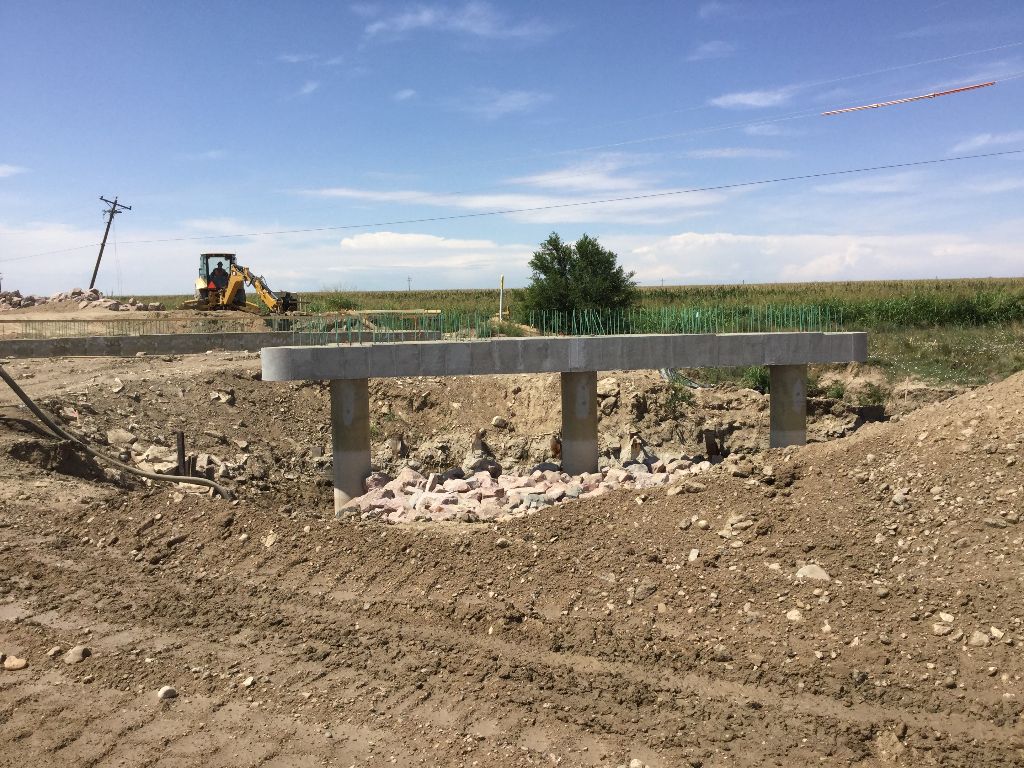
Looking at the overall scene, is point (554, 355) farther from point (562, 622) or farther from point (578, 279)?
point (578, 279)

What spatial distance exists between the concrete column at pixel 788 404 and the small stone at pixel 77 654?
Answer: 522 inches

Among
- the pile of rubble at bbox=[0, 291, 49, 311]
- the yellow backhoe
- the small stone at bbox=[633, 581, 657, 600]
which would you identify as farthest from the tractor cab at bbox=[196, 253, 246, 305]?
the small stone at bbox=[633, 581, 657, 600]

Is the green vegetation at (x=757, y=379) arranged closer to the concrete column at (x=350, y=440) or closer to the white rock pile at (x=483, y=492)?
the white rock pile at (x=483, y=492)

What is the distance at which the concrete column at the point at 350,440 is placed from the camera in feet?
46.9

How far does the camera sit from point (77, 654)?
767 centimetres

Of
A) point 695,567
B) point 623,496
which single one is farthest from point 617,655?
point 623,496

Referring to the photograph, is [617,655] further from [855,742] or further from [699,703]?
[855,742]

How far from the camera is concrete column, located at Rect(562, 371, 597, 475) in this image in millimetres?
15477

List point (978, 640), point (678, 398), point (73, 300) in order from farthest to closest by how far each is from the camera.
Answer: point (73, 300) → point (678, 398) → point (978, 640)

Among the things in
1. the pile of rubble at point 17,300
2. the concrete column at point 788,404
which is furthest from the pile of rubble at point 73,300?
the concrete column at point 788,404

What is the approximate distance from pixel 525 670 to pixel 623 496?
3894 millimetres

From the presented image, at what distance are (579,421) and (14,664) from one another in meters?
10.1

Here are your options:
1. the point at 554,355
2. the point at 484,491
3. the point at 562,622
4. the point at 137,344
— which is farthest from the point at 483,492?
the point at 137,344

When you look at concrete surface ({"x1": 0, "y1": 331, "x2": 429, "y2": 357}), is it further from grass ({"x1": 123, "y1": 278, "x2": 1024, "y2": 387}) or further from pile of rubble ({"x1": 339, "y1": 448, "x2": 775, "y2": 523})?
pile of rubble ({"x1": 339, "y1": 448, "x2": 775, "y2": 523})
